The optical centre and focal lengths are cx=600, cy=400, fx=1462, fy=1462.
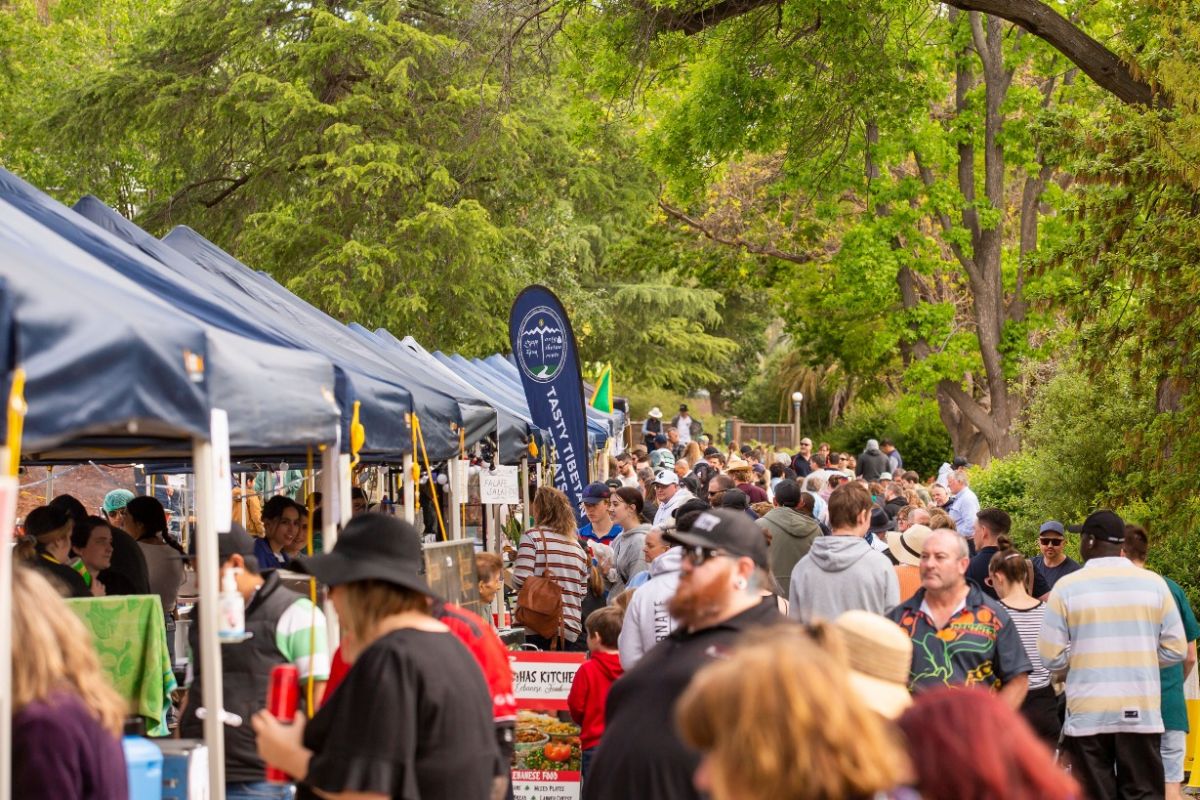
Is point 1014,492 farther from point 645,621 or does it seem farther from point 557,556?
point 645,621

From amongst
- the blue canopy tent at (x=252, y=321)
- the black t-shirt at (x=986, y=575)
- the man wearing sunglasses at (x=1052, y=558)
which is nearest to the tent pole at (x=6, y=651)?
the blue canopy tent at (x=252, y=321)

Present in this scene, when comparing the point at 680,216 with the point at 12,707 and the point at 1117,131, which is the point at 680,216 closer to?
the point at 1117,131

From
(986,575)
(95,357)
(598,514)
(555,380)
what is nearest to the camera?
(95,357)

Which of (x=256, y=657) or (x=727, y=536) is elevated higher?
(x=727, y=536)

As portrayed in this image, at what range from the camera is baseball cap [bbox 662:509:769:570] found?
14.1 feet

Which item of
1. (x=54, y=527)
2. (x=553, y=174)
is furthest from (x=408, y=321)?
(x=54, y=527)

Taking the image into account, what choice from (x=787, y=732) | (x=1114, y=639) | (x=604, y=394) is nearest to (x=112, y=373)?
(x=787, y=732)

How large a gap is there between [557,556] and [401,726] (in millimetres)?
6485

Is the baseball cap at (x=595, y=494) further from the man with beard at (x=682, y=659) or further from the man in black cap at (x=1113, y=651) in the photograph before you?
the man with beard at (x=682, y=659)

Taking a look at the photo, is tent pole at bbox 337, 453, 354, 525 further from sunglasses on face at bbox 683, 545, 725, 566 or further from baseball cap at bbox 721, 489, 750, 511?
baseball cap at bbox 721, 489, 750, 511

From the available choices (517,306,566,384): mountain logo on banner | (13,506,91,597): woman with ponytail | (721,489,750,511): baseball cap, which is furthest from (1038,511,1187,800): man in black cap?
(517,306,566,384): mountain logo on banner

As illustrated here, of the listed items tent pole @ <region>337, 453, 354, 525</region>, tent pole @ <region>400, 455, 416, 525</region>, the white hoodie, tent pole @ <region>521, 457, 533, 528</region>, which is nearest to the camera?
tent pole @ <region>337, 453, 354, 525</region>

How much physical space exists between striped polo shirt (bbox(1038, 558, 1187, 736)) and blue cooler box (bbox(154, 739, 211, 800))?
4.75 meters

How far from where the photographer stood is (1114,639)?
25.3 feet
